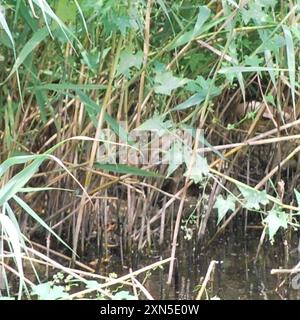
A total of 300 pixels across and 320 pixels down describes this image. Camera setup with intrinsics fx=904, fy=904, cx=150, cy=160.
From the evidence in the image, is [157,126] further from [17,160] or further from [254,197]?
[17,160]

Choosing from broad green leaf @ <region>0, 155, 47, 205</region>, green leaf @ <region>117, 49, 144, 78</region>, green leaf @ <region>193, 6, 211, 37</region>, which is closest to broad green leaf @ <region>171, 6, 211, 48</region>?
green leaf @ <region>193, 6, 211, 37</region>

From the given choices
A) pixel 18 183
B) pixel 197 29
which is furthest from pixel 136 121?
pixel 18 183

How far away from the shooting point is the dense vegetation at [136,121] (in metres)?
2.47

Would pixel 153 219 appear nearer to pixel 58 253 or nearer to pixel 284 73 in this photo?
pixel 58 253

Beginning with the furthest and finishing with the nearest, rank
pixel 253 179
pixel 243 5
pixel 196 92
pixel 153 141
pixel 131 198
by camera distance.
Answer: pixel 253 179, pixel 131 198, pixel 153 141, pixel 196 92, pixel 243 5

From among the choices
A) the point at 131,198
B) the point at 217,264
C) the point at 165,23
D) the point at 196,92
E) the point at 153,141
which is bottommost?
the point at 217,264

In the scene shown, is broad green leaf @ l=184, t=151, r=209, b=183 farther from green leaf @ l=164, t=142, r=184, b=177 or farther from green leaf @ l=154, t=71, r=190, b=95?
green leaf @ l=154, t=71, r=190, b=95

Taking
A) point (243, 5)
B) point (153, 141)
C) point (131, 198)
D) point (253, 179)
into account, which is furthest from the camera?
point (253, 179)

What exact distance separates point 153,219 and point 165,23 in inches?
26.3

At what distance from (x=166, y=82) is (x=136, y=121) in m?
0.28

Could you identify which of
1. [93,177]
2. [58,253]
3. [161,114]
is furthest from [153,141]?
[58,253]

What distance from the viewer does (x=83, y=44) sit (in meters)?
2.67

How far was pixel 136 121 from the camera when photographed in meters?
2.79

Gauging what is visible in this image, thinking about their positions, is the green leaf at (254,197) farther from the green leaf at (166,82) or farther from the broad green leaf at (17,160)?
the broad green leaf at (17,160)
